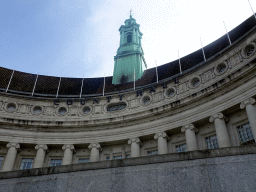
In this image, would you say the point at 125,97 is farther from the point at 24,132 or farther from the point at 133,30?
the point at 133,30

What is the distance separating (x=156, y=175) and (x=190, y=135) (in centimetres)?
1477

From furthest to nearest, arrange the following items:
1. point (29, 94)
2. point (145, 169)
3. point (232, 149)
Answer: point (29, 94) → point (145, 169) → point (232, 149)

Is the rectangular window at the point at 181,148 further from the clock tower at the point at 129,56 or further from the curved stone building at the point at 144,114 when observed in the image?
the clock tower at the point at 129,56

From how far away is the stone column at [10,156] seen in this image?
28781mm

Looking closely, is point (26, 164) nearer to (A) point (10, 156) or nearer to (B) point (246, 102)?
(A) point (10, 156)

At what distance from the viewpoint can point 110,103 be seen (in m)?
33.7

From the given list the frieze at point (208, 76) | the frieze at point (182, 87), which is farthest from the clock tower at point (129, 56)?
the frieze at point (208, 76)

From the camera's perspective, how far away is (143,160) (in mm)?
12836

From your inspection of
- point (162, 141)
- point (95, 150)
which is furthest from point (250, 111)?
point (95, 150)

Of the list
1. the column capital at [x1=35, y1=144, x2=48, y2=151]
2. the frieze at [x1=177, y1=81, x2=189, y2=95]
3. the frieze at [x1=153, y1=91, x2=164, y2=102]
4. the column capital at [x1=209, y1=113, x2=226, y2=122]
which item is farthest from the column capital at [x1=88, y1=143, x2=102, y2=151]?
the column capital at [x1=209, y1=113, x2=226, y2=122]

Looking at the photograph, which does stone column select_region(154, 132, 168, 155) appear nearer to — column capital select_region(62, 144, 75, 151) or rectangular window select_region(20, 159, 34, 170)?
column capital select_region(62, 144, 75, 151)

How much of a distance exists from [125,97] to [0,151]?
50.6 feet

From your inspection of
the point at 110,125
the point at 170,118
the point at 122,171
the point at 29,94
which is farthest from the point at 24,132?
the point at 122,171

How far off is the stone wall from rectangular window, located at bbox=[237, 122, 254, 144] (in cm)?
1278
